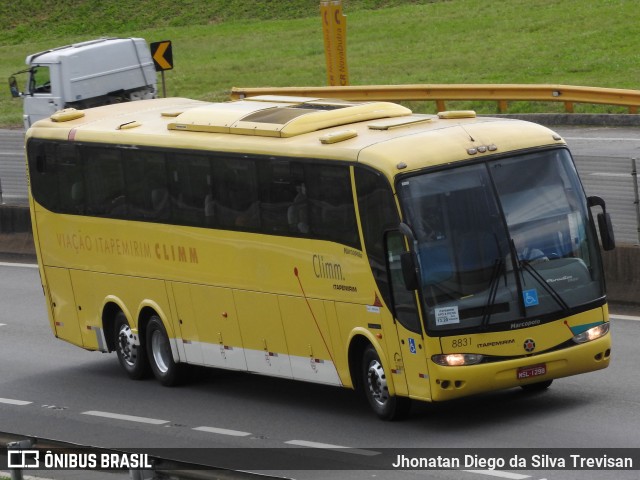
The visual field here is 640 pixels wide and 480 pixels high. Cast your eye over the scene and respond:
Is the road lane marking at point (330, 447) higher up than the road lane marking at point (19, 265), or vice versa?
the road lane marking at point (330, 447)

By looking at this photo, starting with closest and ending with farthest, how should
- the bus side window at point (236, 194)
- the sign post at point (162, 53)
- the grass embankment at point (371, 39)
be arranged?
the bus side window at point (236, 194)
the sign post at point (162, 53)
the grass embankment at point (371, 39)

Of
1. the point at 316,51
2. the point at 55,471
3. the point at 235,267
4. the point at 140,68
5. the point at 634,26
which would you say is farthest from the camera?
the point at 316,51

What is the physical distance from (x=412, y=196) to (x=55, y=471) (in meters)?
3.81

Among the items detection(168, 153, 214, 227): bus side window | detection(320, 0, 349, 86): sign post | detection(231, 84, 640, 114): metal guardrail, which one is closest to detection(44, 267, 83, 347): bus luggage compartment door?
detection(168, 153, 214, 227): bus side window

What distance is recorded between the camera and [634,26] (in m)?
44.4

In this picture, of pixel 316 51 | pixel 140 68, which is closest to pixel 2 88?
pixel 316 51

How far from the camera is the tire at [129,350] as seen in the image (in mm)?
18078

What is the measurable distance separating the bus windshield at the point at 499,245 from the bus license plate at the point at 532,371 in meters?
0.37

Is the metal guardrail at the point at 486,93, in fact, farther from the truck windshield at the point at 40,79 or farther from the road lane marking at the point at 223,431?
the road lane marking at the point at 223,431

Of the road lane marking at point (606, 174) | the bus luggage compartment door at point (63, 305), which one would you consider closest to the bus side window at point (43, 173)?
the bus luggage compartment door at point (63, 305)

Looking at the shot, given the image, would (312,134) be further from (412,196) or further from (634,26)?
(634,26)

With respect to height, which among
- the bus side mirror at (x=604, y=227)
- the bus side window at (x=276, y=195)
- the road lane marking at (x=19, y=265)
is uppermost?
the bus side window at (x=276, y=195)

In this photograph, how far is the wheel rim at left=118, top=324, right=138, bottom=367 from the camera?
1812 centimetres

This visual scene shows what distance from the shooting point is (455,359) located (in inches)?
533
